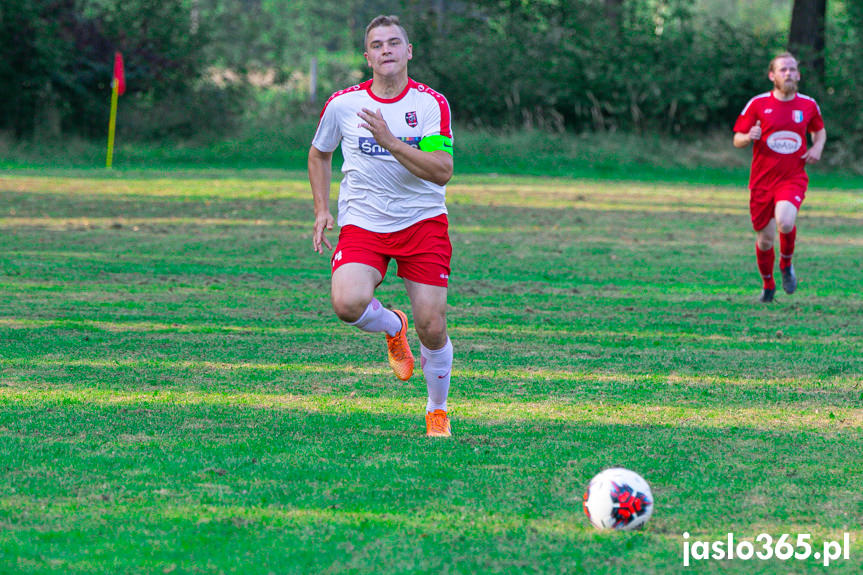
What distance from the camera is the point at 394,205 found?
21.1 feet

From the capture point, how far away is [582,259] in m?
14.9

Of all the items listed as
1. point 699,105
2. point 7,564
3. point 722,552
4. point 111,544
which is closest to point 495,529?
point 722,552

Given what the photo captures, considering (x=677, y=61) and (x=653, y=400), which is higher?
(x=677, y=61)

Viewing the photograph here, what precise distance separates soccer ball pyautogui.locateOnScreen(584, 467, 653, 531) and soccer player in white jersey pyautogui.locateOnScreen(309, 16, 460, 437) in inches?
63.4

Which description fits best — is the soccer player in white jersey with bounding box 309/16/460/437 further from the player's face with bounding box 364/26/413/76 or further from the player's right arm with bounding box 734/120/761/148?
the player's right arm with bounding box 734/120/761/148

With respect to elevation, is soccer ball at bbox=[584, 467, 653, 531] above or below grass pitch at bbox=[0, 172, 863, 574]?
above

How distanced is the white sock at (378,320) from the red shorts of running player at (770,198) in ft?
20.0

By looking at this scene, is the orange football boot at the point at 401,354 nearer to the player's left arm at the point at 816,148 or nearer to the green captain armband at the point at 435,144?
the green captain armband at the point at 435,144

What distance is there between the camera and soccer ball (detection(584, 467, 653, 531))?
188 inches

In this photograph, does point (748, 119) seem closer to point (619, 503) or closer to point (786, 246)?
point (786, 246)

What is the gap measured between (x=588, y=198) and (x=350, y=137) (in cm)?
1746

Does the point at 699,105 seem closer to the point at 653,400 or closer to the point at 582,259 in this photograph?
the point at 582,259

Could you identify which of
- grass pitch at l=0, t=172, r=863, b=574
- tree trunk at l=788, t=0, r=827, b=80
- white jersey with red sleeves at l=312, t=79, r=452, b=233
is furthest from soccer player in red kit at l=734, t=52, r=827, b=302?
tree trunk at l=788, t=0, r=827, b=80

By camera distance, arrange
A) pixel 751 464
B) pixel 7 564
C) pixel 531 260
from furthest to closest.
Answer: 1. pixel 531 260
2. pixel 751 464
3. pixel 7 564
